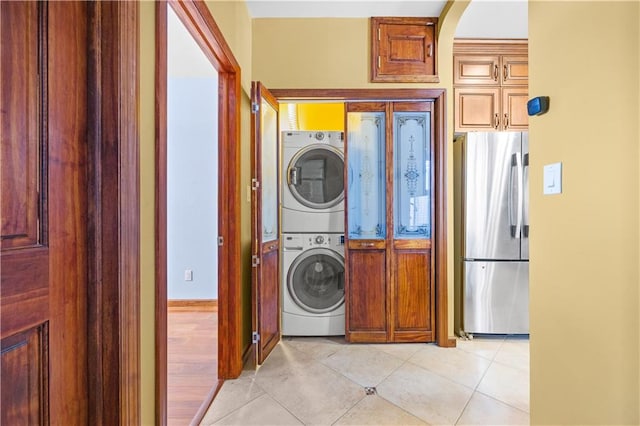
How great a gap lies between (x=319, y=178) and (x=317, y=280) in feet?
3.24

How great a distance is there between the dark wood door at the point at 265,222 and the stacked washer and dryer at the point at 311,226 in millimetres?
146

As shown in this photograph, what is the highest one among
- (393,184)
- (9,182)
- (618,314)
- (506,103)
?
(506,103)

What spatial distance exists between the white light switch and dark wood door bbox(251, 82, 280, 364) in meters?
1.67

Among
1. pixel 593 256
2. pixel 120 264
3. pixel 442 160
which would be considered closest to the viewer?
pixel 120 264

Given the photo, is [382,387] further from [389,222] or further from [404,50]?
[404,50]

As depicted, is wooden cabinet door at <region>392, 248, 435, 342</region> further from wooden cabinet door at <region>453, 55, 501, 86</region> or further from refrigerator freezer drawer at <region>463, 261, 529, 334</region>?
wooden cabinet door at <region>453, 55, 501, 86</region>

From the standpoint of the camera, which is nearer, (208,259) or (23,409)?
(23,409)

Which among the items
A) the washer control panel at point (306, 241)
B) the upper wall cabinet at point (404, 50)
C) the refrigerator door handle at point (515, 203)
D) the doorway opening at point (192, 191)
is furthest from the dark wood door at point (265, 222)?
the refrigerator door handle at point (515, 203)

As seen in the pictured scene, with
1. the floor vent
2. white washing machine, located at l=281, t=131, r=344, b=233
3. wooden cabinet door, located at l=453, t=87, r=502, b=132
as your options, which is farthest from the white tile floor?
wooden cabinet door, located at l=453, t=87, r=502, b=132

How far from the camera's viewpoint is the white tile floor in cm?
160

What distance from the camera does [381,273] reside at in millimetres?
2525

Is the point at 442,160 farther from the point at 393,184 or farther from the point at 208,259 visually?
the point at 208,259

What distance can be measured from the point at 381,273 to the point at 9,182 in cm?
235

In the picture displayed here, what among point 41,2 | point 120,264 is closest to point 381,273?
point 120,264
